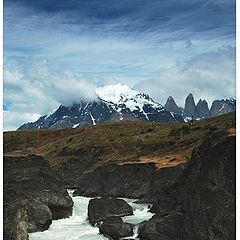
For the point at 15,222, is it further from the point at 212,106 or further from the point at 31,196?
the point at 212,106

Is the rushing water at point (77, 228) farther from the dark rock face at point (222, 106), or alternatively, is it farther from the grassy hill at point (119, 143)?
the grassy hill at point (119, 143)

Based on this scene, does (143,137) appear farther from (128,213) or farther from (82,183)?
(128,213)

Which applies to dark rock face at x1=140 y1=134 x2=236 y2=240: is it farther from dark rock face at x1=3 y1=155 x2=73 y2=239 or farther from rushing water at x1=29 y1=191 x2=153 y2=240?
dark rock face at x1=3 y1=155 x2=73 y2=239

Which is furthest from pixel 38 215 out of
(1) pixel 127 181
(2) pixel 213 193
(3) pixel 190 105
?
(3) pixel 190 105

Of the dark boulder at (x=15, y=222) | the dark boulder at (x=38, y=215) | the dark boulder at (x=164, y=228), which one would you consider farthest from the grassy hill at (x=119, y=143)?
the dark boulder at (x=15, y=222)

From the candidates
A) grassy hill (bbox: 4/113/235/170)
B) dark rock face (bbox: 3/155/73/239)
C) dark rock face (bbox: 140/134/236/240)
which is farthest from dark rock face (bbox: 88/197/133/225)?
grassy hill (bbox: 4/113/235/170)

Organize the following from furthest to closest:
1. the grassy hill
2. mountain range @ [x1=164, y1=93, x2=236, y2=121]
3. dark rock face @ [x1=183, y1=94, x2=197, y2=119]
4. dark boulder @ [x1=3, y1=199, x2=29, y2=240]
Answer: the grassy hill, dark rock face @ [x1=183, y1=94, x2=197, y2=119], mountain range @ [x1=164, y1=93, x2=236, y2=121], dark boulder @ [x1=3, y1=199, x2=29, y2=240]
